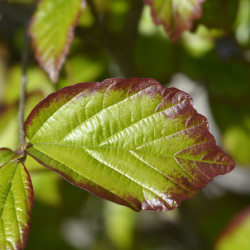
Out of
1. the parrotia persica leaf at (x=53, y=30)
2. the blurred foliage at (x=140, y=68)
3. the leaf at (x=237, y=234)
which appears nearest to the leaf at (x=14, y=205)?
the parrotia persica leaf at (x=53, y=30)

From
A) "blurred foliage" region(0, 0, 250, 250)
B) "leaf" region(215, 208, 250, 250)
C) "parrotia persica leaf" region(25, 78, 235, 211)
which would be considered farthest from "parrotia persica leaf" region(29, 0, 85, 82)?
"leaf" region(215, 208, 250, 250)

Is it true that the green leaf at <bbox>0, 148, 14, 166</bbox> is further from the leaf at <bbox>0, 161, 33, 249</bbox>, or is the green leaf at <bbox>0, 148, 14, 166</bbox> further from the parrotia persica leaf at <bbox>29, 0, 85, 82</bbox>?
the parrotia persica leaf at <bbox>29, 0, 85, 82</bbox>

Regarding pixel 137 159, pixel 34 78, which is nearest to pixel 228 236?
pixel 137 159

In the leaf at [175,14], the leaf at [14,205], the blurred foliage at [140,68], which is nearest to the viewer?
the leaf at [14,205]

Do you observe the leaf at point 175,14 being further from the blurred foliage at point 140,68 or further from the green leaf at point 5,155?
the green leaf at point 5,155

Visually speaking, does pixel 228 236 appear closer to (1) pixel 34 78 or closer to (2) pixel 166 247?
(1) pixel 34 78

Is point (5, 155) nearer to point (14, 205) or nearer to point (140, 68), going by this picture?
point (14, 205)

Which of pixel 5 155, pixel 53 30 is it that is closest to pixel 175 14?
pixel 53 30
